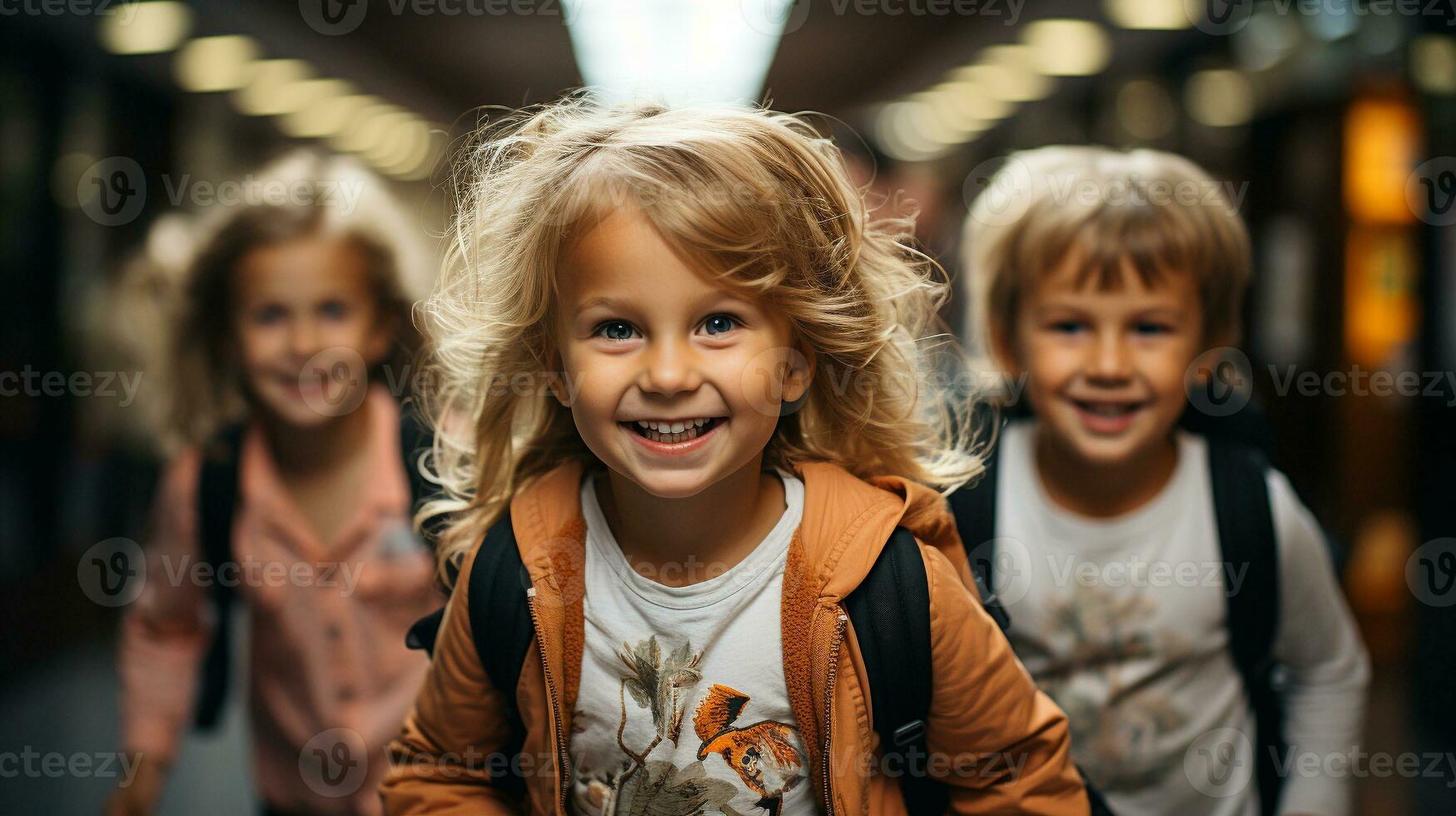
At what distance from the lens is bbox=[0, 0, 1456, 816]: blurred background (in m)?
4.36

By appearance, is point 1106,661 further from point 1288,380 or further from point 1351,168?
point 1288,380

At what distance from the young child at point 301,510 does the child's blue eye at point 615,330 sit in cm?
91

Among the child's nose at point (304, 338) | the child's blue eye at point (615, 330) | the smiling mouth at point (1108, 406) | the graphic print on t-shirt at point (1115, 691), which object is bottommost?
the graphic print on t-shirt at point (1115, 691)

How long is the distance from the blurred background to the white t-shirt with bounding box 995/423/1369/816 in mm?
1858

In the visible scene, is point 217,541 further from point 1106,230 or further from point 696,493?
point 1106,230

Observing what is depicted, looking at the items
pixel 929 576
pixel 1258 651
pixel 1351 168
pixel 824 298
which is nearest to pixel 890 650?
pixel 929 576

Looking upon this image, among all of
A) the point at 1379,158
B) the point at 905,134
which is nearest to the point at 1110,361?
the point at 1379,158

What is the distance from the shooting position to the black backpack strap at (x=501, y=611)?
3.86 feet

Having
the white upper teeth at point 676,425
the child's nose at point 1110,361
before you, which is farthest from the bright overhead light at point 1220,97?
the white upper teeth at point 676,425

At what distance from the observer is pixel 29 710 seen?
364 centimetres

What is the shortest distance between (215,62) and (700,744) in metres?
6.21

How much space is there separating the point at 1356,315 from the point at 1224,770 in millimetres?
4907

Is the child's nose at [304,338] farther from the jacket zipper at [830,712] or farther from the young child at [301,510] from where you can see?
the jacket zipper at [830,712]

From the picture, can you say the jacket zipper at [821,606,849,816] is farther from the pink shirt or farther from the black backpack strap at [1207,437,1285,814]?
the pink shirt
